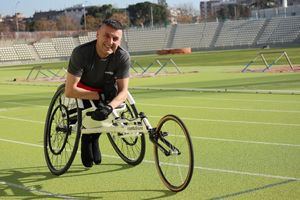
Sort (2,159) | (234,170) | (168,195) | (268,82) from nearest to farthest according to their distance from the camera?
(168,195)
(234,170)
(2,159)
(268,82)

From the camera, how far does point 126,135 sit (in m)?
6.60

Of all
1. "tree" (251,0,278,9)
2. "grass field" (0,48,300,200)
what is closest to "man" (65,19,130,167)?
"grass field" (0,48,300,200)

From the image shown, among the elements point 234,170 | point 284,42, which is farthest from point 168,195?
point 284,42

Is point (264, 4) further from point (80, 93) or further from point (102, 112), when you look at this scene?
point (102, 112)

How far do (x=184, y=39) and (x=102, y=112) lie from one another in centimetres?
8598

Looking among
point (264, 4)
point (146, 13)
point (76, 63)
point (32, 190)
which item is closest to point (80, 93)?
point (76, 63)

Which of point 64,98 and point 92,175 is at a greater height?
point 64,98

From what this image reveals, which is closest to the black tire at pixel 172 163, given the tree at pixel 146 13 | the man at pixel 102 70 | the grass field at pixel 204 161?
the grass field at pixel 204 161

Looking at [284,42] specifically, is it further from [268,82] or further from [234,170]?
[234,170]

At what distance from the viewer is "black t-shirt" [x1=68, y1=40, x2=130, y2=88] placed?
6.73 m

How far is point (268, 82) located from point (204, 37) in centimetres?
7001

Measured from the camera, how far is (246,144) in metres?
8.62

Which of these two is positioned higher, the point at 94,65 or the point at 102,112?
the point at 94,65

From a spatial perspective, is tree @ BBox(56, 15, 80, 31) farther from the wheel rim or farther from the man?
the man
